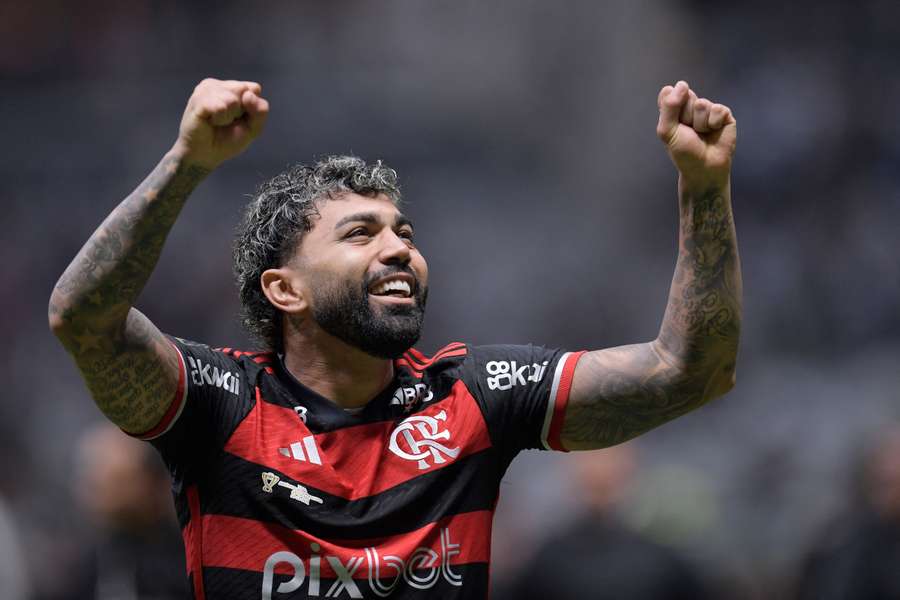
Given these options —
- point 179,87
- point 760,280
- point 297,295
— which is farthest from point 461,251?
point 297,295

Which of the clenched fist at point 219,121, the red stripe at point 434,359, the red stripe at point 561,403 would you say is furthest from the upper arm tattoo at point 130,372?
the red stripe at point 561,403

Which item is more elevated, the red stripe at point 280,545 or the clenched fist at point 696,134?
the clenched fist at point 696,134

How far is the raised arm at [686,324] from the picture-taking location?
117 inches

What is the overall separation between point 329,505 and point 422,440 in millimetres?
330

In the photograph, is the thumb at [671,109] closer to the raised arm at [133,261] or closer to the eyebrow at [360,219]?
the eyebrow at [360,219]

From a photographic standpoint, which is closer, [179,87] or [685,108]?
[685,108]

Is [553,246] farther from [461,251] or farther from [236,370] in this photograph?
[236,370]

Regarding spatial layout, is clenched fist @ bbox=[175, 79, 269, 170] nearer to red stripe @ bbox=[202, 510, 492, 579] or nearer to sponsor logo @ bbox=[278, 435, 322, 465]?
sponsor logo @ bbox=[278, 435, 322, 465]

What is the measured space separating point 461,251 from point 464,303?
0.65m

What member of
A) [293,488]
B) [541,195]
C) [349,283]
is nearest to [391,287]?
[349,283]

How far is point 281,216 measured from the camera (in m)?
3.51

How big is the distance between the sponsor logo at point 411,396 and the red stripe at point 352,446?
4cm

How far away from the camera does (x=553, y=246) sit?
32.1 feet

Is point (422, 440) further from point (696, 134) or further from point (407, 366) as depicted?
point (696, 134)
